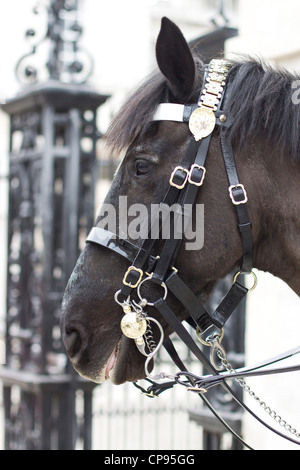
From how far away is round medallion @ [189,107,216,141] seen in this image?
2162 mm

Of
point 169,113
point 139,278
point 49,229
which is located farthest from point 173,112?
point 49,229

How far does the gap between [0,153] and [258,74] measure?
9899 mm

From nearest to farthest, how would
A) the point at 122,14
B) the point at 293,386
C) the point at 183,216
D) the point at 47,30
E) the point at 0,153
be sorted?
1. the point at 183,216
2. the point at 293,386
3. the point at 47,30
4. the point at 0,153
5. the point at 122,14

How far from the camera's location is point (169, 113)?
2215mm

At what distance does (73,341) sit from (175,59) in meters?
0.96

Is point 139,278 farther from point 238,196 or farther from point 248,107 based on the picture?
point 248,107

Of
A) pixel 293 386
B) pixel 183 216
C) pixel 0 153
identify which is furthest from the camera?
pixel 0 153

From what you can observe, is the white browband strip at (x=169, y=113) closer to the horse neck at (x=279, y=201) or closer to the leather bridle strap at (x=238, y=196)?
the leather bridle strap at (x=238, y=196)

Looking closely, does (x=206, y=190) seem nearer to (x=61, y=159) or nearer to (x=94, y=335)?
(x=94, y=335)

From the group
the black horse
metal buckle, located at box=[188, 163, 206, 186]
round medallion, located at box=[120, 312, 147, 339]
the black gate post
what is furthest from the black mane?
the black gate post

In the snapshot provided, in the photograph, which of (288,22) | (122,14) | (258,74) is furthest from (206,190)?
(122,14)

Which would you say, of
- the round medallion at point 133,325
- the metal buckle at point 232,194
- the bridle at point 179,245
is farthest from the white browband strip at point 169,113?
the round medallion at point 133,325

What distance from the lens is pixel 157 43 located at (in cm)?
217

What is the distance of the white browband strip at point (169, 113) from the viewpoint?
2.21m
